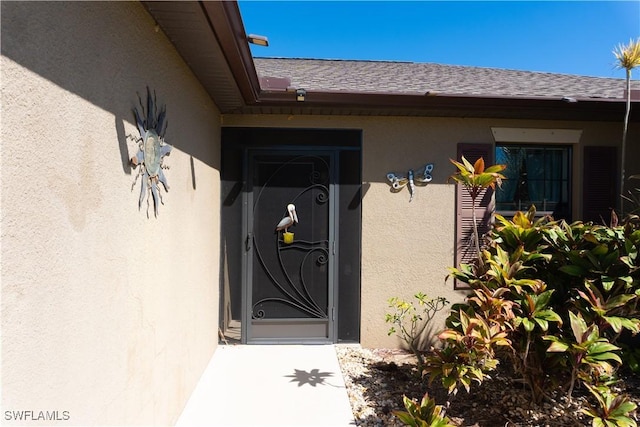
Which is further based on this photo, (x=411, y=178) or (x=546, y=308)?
(x=411, y=178)

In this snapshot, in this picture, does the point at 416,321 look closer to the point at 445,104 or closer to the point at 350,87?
the point at 445,104

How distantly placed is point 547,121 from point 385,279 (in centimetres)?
310

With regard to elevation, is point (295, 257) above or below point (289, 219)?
below

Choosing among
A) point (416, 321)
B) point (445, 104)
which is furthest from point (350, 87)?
point (416, 321)

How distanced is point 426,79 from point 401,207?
225 cm

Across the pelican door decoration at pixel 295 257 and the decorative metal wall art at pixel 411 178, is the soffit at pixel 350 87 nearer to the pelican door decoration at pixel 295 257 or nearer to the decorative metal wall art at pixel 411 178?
the decorative metal wall art at pixel 411 178

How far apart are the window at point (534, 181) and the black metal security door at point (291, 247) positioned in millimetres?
2455

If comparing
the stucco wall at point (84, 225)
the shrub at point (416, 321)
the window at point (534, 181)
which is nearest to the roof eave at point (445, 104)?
the window at point (534, 181)

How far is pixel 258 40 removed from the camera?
10.2 ft

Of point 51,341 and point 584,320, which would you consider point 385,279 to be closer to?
point 584,320

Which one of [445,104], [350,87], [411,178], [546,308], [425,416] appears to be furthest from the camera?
[411,178]

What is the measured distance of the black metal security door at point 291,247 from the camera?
471cm

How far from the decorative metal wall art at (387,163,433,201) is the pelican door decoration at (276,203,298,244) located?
1.35 m

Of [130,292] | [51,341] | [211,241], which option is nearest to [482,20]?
[211,241]
